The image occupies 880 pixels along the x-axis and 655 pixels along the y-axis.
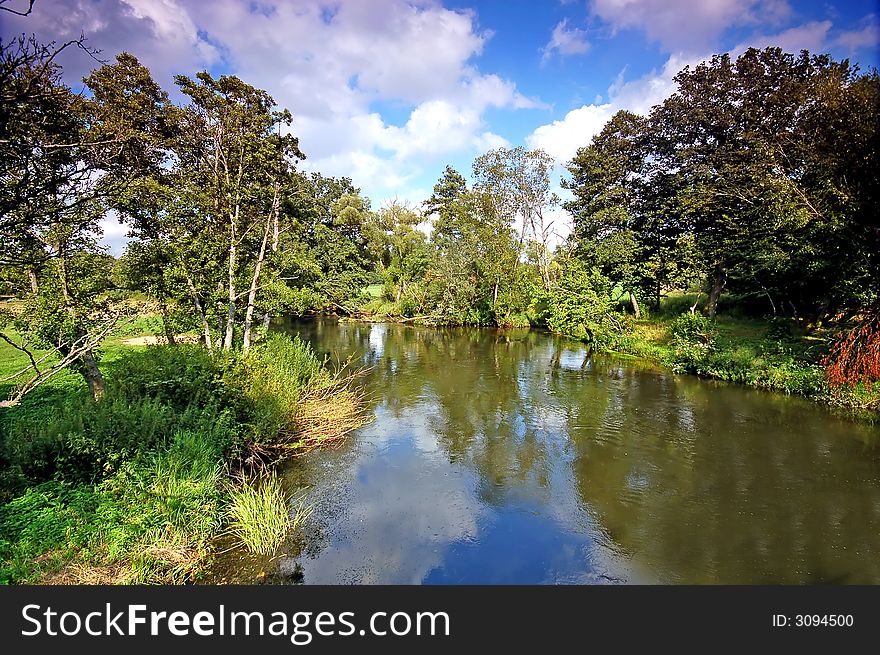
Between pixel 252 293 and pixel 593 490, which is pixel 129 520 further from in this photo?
pixel 593 490

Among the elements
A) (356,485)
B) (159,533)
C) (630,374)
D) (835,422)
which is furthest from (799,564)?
(630,374)

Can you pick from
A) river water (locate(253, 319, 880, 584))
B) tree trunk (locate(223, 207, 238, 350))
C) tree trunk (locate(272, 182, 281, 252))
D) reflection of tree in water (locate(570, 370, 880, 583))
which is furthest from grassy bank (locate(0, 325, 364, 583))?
reflection of tree in water (locate(570, 370, 880, 583))

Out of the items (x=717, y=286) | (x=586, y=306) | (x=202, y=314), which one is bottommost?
(x=202, y=314)

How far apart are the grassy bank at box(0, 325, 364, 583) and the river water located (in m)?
1.20

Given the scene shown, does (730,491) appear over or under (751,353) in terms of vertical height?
under

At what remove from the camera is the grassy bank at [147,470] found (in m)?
5.68

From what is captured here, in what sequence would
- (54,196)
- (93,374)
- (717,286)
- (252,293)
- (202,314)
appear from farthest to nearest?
(717,286), (252,293), (202,314), (93,374), (54,196)

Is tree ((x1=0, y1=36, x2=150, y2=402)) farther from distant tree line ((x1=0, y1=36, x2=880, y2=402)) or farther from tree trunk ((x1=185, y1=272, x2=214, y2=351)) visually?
tree trunk ((x1=185, y1=272, x2=214, y2=351))

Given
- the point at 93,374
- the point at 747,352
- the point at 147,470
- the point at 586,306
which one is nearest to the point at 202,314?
the point at 93,374

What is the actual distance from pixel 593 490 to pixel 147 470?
8281 millimetres

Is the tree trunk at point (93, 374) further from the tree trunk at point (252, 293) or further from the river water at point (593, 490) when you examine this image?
the river water at point (593, 490)

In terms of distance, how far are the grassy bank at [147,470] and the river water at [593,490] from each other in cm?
120

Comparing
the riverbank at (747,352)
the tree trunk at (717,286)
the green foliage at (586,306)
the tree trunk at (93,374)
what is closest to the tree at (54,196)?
the tree trunk at (93,374)

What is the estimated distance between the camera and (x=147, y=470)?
7.08 metres
